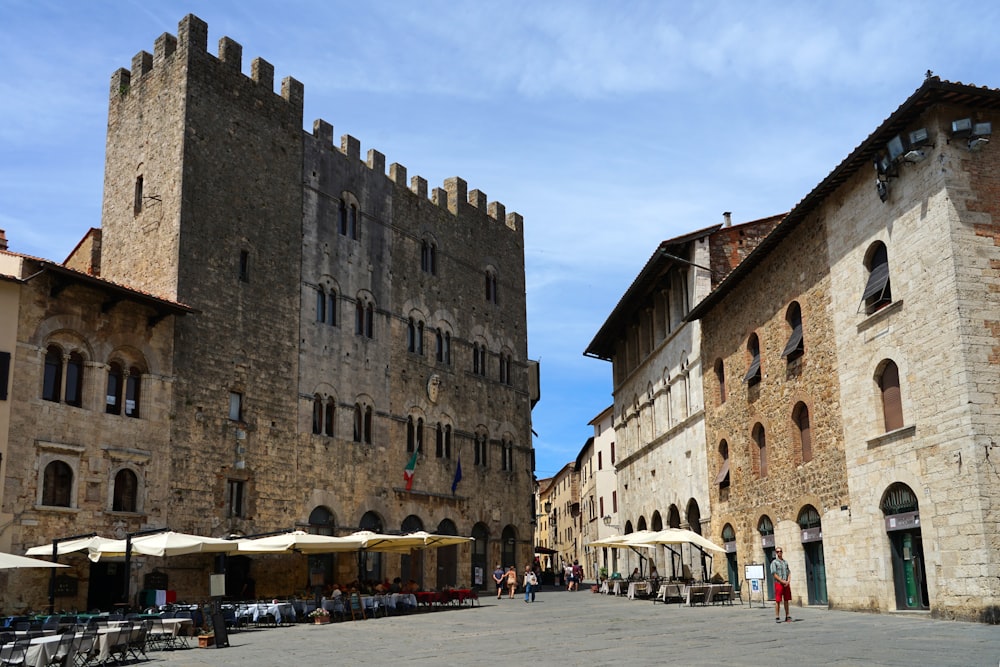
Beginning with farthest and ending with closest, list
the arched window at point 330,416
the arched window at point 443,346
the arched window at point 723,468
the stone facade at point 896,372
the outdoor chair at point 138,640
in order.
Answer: the arched window at point 443,346 < the arched window at point 330,416 < the arched window at point 723,468 < the stone facade at point 896,372 < the outdoor chair at point 138,640

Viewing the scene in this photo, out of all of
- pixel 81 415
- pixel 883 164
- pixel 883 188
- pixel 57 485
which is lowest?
pixel 57 485

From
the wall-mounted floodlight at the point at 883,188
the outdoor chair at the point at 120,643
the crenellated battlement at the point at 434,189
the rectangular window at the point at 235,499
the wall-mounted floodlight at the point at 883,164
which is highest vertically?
the crenellated battlement at the point at 434,189

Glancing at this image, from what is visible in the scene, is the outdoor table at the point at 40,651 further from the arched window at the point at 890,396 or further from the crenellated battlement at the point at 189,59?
the crenellated battlement at the point at 189,59

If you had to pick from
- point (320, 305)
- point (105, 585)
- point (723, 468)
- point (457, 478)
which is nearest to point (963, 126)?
point (723, 468)

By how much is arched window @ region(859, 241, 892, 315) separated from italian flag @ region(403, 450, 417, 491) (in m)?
19.8

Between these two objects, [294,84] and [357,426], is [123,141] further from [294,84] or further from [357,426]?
[357,426]

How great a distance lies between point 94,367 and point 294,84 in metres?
14.0

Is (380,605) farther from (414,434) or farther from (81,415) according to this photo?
(414,434)

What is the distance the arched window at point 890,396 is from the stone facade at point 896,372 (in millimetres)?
37

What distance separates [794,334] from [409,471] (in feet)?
56.0

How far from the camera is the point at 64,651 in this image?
13789mm

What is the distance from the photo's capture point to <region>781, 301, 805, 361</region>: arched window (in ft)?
76.3

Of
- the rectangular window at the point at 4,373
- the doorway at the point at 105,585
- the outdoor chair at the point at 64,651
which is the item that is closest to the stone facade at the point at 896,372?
the outdoor chair at the point at 64,651

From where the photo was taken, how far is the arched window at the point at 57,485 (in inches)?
931
